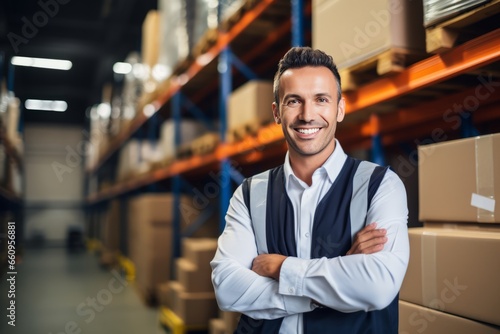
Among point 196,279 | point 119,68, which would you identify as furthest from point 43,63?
point 196,279

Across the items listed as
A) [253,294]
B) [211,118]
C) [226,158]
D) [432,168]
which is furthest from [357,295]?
[211,118]

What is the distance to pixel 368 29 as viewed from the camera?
275cm

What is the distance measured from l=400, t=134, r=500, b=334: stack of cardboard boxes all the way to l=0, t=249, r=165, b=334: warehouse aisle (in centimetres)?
456

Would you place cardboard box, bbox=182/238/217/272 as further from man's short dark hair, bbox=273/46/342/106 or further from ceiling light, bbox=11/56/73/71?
ceiling light, bbox=11/56/73/71

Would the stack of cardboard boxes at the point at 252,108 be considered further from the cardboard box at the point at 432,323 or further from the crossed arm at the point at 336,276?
the crossed arm at the point at 336,276

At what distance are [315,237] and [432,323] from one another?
88 centimetres

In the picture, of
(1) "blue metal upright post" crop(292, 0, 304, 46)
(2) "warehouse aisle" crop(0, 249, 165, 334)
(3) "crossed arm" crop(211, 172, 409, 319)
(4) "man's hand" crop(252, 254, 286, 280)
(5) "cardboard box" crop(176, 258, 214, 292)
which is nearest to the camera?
(3) "crossed arm" crop(211, 172, 409, 319)

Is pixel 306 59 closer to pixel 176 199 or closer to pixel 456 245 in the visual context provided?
pixel 456 245

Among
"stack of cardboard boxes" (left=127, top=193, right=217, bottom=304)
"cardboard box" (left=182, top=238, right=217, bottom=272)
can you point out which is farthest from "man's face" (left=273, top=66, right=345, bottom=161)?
"stack of cardboard boxes" (left=127, top=193, right=217, bottom=304)

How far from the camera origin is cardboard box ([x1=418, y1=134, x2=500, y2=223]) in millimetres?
2141

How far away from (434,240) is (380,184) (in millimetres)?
613

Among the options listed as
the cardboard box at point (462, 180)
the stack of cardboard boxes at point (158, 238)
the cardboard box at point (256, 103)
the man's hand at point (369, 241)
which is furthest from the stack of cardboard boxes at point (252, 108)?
the stack of cardboard boxes at point (158, 238)

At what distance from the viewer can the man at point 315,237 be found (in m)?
1.81

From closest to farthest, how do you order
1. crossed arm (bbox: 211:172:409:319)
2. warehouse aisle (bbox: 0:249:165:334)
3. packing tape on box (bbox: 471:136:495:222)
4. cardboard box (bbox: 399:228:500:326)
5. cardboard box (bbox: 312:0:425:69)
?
crossed arm (bbox: 211:172:409:319) → cardboard box (bbox: 399:228:500:326) → packing tape on box (bbox: 471:136:495:222) → cardboard box (bbox: 312:0:425:69) → warehouse aisle (bbox: 0:249:165:334)
